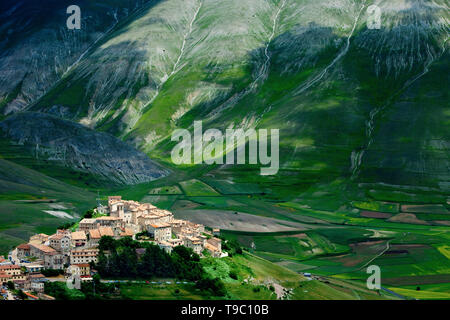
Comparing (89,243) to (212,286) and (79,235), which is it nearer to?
(79,235)

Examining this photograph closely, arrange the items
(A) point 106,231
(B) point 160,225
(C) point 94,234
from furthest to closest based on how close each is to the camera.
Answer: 1. (B) point 160,225
2. (A) point 106,231
3. (C) point 94,234

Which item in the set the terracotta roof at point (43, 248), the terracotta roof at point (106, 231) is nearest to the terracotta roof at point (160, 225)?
the terracotta roof at point (106, 231)

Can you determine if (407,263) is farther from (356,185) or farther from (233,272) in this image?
(356,185)

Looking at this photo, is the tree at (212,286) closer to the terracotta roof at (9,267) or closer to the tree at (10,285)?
the tree at (10,285)

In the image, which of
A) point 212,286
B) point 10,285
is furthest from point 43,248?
point 212,286

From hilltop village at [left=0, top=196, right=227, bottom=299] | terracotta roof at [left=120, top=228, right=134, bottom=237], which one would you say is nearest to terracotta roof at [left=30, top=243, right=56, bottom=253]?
hilltop village at [left=0, top=196, right=227, bottom=299]

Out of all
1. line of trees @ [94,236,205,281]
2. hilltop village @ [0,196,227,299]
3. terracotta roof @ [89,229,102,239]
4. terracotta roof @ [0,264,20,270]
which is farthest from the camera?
terracotta roof @ [89,229,102,239]

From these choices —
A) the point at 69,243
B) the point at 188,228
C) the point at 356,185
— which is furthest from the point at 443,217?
the point at 69,243

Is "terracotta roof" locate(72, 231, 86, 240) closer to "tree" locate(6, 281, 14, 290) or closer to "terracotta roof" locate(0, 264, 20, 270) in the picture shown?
"terracotta roof" locate(0, 264, 20, 270)
